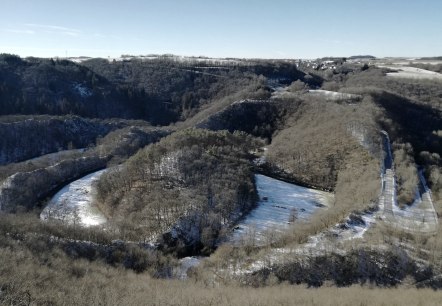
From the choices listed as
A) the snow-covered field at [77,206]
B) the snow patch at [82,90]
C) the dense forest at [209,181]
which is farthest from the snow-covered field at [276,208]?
the snow patch at [82,90]

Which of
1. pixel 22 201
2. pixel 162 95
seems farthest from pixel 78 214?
pixel 162 95

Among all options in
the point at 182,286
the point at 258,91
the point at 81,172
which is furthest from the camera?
the point at 258,91

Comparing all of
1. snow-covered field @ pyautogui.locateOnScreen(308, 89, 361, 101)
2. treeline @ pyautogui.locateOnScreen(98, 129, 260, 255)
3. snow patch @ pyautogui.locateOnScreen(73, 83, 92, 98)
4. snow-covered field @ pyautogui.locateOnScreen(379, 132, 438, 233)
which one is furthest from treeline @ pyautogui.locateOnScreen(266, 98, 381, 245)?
snow patch @ pyautogui.locateOnScreen(73, 83, 92, 98)

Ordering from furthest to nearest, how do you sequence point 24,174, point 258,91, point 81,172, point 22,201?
point 258,91 → point 81,172 → point 24,174 → point 22,201

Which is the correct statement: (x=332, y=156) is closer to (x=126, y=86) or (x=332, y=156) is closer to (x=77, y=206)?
(x=77, y=206)

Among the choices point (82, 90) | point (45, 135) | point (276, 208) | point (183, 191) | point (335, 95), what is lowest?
point (45, 135)

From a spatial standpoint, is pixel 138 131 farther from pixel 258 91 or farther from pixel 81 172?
pixel 258 91

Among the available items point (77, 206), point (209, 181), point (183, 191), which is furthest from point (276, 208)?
point (77, 206)

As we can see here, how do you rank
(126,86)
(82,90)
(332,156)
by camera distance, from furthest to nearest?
(126,86) → (82,90) → (332,156)

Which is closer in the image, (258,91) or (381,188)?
(381,188)
